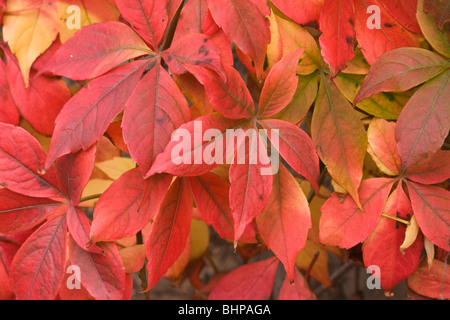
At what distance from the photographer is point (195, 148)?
392 millimetres

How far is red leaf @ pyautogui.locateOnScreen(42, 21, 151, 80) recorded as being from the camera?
418 millimetres

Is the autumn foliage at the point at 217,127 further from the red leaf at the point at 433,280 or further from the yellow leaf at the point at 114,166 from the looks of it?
the yellow leaf at the point at 114,166

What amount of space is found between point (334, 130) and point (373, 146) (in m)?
0.05

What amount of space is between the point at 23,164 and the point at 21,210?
5 cm

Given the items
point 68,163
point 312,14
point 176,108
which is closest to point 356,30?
point 312,14

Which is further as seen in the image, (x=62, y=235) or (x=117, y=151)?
(x=117, y=151)

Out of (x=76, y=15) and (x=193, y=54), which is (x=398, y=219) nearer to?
(x=193, y=54)

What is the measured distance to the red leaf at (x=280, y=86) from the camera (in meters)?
0.42

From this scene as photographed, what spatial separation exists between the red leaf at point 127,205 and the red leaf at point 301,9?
0.21 metres

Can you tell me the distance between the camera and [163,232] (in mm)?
435

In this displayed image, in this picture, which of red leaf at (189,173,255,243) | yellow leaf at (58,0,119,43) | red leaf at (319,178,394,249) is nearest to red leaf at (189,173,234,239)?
red leaf at (189,173,255,243)

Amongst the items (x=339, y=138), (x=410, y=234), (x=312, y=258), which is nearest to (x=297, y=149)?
(x=339, y=138)

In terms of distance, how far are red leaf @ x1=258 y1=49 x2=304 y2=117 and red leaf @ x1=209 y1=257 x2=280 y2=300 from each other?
0.75 ft

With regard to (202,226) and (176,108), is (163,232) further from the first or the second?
(202,226)
